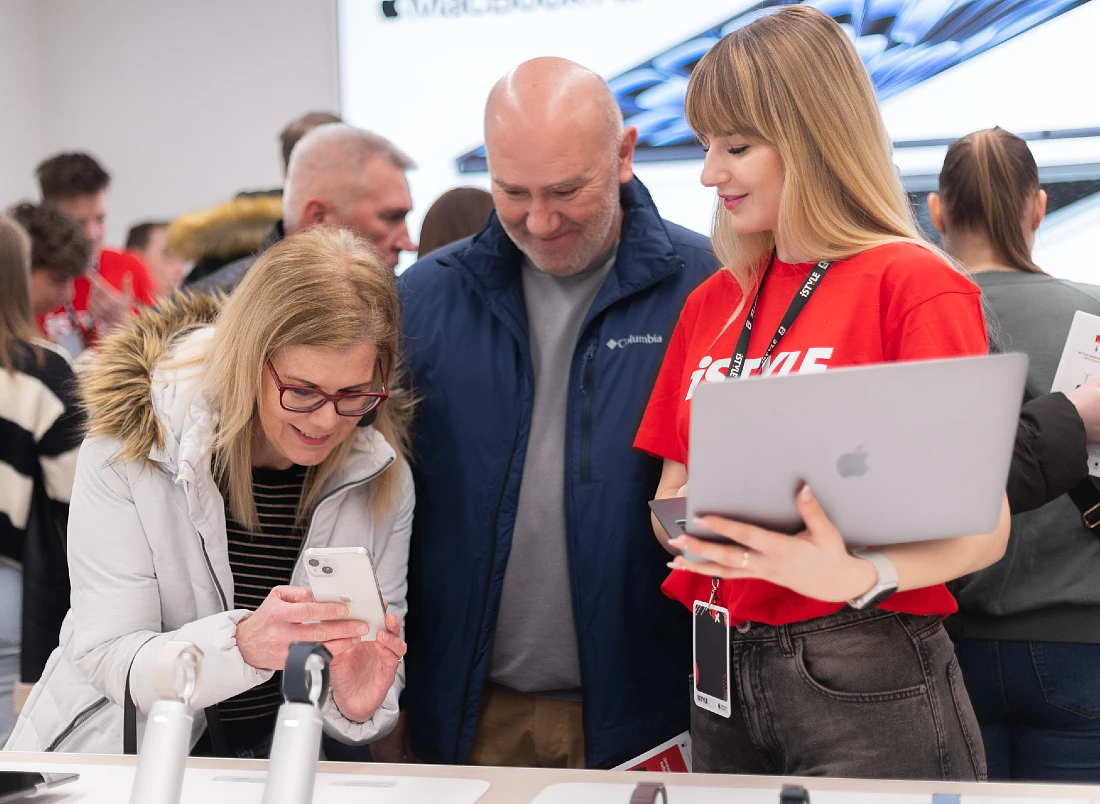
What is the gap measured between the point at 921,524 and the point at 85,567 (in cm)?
120

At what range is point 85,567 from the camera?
169cm

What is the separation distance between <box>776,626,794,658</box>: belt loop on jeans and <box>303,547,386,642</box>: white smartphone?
508 mm

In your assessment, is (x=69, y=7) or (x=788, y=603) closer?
(x=788, y=603)

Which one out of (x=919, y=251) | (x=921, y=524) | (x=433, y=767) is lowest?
(x=433, y=767)

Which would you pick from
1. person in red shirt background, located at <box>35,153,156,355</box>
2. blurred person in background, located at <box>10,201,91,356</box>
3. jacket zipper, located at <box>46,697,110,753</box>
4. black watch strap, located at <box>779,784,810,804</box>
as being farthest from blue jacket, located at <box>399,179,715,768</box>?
person in red shirt background, located at <box>35,153,156,355</box>

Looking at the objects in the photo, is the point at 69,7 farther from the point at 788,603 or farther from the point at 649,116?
the point at 788,603

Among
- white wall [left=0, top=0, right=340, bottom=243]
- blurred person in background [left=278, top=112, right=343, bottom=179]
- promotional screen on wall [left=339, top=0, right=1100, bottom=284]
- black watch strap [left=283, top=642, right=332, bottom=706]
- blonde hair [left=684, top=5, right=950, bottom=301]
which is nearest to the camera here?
black watch strap [left=283, top=642, right=332, bottom=706]

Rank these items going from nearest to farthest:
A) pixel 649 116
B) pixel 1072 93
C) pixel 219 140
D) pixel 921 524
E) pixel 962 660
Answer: pixel 921 524, pixel 962 660, pixel 1072 93, pixel 649 116, pixel 219 140

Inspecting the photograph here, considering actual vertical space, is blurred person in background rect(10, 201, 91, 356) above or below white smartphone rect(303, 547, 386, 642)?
above

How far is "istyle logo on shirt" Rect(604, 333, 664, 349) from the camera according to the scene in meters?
2.01

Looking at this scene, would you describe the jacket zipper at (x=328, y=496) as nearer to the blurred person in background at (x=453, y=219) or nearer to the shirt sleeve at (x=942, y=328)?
the shirt sleeve at (x=942, y=328)

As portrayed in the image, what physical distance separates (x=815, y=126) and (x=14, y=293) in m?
1.93

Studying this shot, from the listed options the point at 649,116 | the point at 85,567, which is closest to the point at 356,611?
the point at 85,567

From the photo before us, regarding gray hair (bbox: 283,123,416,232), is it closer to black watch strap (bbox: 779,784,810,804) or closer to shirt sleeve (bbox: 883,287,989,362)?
shirt sleeve (bbox: 883,287,989,362)
